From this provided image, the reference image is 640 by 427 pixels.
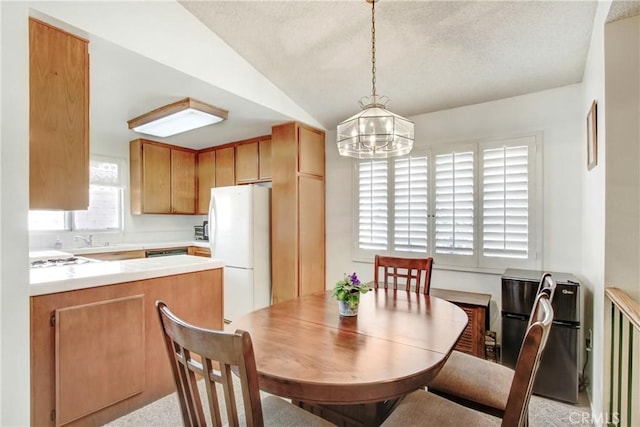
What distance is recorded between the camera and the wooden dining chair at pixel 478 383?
147cm

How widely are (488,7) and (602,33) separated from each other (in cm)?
64

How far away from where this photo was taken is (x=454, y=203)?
3.12m

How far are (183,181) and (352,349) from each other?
426 cm

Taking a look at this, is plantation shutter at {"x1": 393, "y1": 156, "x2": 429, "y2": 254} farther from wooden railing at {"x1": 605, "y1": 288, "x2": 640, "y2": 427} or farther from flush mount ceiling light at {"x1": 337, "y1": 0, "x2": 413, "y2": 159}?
wooden railing at {"x1": 605, "y1": 288, "x2": 640, "y2": 427}

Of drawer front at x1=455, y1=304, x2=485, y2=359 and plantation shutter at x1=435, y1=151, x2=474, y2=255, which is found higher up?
plantation shutter at x1=435, y1=151, x2=474, y2=255

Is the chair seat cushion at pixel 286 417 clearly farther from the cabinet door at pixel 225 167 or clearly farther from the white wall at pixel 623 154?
the cabinet door at pixel 225 167

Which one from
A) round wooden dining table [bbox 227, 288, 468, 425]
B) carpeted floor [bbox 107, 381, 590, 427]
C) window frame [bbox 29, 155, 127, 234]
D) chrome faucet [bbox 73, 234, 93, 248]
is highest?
window frame [bbox 29, 155, 127, 234]

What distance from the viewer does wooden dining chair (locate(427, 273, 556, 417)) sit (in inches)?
57.8

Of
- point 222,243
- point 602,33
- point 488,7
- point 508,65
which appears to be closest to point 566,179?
point 508,65

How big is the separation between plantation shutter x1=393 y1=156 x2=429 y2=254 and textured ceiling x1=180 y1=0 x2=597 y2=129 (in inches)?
25.8

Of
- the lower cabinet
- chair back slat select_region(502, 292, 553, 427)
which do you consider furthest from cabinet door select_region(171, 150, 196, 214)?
chair back slat select_region(502, 292, 553, 427)

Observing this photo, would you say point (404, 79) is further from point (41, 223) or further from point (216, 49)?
point (41, 223)

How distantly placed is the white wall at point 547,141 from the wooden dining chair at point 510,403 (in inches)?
65.7

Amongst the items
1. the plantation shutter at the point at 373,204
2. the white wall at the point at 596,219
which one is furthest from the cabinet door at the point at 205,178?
the white wall at the point at 596,219
